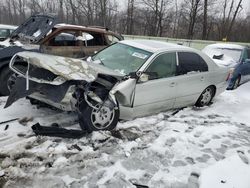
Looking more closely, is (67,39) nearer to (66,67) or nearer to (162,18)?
(66,67)

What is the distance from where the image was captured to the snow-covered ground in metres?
3.60

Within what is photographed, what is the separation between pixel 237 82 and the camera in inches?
388

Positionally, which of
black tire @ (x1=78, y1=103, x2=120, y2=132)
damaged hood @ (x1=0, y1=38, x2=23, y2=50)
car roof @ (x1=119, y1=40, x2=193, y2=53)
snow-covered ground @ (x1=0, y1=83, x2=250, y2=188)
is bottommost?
snow-covered ground @ (x1=0, y1=83, x2=250, y2=188)

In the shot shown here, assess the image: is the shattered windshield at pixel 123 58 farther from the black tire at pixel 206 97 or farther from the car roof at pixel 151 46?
the black tire at pixel 206 97

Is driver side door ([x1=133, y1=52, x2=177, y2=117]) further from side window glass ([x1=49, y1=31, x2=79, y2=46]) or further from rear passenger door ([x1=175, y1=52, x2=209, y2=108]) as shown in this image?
side window glass ([x1=49, y1=31, x2=79, y2=46])

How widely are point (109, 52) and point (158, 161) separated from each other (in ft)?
9.37

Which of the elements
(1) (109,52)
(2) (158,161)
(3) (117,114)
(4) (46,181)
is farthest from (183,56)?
(4) (46,181)

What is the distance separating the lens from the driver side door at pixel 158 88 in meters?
5.27

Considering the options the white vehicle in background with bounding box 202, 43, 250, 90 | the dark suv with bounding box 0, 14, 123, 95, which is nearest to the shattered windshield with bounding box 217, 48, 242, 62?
the white vehicle in background with bounding box 202, 43, 250, 90

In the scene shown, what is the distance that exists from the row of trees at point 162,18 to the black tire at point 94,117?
1211 inches

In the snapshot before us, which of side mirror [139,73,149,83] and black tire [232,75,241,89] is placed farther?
black tire [232,75,241,89]

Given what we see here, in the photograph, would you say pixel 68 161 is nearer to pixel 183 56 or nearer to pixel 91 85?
pixel 91 85

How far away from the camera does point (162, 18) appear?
3897 cm

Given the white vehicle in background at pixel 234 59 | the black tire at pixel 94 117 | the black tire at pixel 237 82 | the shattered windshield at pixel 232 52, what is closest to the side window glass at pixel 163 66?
the black tire at pixel 94 117
